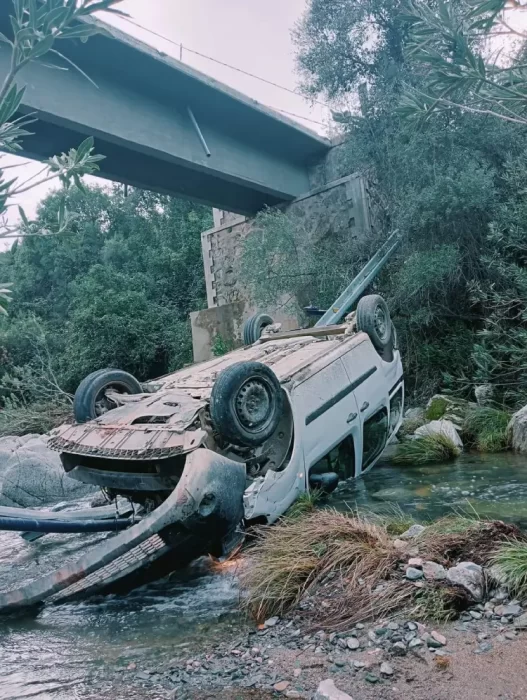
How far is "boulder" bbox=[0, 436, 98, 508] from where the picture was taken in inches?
278

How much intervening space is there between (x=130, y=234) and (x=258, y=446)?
20309 millimetres

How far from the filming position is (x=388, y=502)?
5.13m

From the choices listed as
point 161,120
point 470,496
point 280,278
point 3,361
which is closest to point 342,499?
point 470,496

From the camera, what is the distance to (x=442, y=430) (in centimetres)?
751

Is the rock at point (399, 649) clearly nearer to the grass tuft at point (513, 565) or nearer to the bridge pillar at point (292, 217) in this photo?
the grass tuft at point (513, 565)

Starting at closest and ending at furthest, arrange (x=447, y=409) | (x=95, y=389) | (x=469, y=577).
→ (x=469, y=577) < (x=95, y=389) < (x=447, y=409)

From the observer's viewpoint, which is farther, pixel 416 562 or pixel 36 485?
pixel 36 485

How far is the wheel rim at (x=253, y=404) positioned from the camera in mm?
4188

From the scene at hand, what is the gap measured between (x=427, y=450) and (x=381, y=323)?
1.89 m

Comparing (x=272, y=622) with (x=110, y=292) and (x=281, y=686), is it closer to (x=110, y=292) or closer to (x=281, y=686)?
(x=281, y=686)

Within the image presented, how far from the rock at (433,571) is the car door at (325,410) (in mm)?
1779

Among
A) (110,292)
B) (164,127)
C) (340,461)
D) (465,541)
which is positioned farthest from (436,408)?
(110,292)

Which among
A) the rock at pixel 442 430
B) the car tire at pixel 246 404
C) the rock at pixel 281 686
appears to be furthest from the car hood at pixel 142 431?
the rock at pixel 442 430

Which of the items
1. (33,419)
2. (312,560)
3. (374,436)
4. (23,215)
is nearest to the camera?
(23,215)
